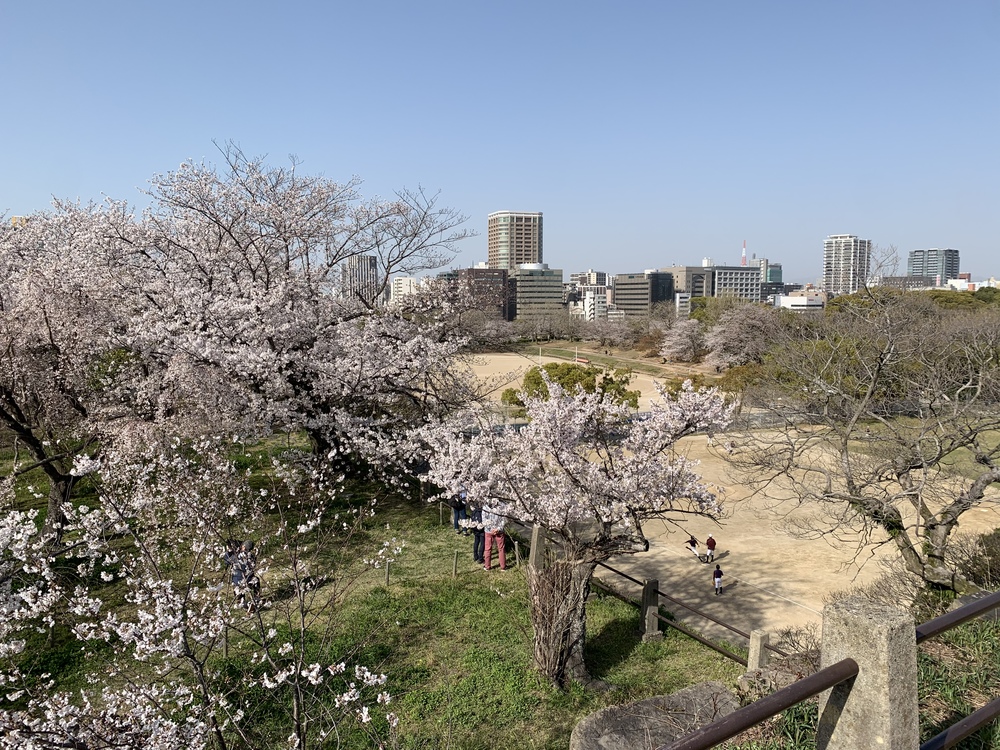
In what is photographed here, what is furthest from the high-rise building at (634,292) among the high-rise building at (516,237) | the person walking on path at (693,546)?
the person walking on path at (693,546)

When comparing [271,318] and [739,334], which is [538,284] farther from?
[271,318]

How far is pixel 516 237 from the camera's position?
169m

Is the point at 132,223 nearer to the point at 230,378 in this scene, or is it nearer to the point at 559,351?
the point at 230,378

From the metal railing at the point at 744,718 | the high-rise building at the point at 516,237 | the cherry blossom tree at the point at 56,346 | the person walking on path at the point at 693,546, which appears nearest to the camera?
the metal railing at the point at 744,718

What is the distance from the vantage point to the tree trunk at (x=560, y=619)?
7.85 metres

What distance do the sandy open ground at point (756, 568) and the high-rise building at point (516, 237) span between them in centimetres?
15364

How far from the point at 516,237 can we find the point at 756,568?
6358 inches

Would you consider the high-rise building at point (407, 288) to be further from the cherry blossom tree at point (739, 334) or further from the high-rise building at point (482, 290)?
the cherry blossom tree at point (739, 334)

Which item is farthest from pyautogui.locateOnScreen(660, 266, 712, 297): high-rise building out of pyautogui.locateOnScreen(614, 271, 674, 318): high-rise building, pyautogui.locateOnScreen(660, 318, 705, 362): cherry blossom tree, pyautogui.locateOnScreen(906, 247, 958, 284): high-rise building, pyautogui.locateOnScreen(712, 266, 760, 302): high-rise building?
pyautogui.locateOnScreen(660, 318, 705, 362): cherry blossom tree

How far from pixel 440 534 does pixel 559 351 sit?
50.5m

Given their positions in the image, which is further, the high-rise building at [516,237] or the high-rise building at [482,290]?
the high-rise building at [516,237]

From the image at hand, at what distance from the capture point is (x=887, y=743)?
76.2 inches

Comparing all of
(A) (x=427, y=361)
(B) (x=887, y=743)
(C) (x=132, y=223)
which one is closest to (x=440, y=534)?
(A) (x=427, y=361)

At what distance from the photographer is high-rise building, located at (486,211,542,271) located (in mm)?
168000
